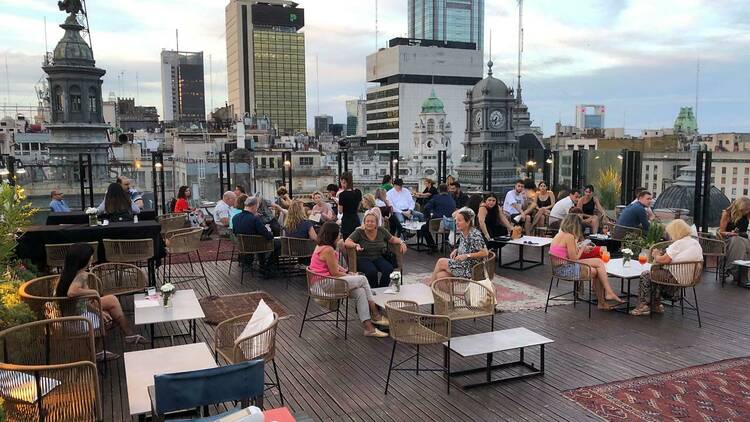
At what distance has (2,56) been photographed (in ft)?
226

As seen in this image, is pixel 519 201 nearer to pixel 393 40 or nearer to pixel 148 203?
pixel 148 203

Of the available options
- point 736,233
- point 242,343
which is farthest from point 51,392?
point 736,233

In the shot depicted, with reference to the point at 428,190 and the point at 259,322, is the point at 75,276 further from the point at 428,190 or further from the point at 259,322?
the point at 428,190

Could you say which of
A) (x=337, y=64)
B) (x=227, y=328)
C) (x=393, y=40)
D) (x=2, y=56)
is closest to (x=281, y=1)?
(x=337, y=64)

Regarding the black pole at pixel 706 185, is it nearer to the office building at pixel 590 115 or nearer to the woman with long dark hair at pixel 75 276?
the woman with long dark hair at pixel 75 276

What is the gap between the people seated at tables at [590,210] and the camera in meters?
11.5

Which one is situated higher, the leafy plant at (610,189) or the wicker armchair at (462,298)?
the leafy plant at (610,189)

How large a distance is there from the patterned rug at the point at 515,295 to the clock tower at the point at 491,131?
195 feet

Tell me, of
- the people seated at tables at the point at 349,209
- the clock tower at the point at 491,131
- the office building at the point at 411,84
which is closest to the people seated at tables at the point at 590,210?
the people seated at tables at the point at 349,209

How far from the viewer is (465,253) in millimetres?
7141

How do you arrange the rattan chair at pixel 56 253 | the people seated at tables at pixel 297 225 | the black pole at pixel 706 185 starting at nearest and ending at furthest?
the rattan chair at pixel 56 253
the people seated at tables at pixel 297 225
the black pole at pixel 706 185

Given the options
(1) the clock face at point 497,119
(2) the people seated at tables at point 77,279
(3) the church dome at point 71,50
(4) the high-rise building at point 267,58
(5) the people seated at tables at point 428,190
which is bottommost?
(2) the people seated at tables at point 77,279

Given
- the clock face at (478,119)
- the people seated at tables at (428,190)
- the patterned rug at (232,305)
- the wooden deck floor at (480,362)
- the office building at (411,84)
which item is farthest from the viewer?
the office building at (411,84)

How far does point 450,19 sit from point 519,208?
17200 cm
